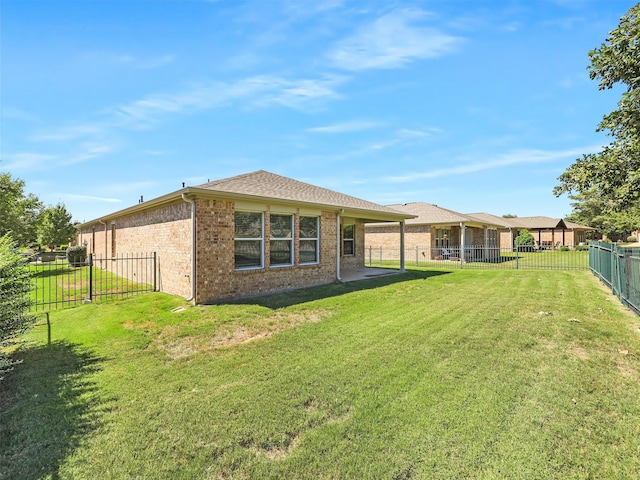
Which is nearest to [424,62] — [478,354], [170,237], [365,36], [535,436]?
[365,36]

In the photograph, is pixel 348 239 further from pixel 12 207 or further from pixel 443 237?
pixel 12 207

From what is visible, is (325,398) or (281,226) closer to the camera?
(325,398)

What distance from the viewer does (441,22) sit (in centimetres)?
870

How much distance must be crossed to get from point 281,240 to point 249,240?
50.9 inches

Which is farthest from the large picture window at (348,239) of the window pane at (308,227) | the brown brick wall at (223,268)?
the brown brick wall at (223,268)

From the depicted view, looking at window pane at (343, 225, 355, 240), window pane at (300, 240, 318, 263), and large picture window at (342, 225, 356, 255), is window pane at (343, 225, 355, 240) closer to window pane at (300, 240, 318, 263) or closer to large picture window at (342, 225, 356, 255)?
large picture window at (342, 225, 356, 255)

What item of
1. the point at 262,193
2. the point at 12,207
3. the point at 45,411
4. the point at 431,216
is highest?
the point at 12,207

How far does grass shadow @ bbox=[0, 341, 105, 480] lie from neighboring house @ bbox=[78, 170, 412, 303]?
3634 mm

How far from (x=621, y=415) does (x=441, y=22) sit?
9.63 meters

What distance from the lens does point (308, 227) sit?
11.6 metres

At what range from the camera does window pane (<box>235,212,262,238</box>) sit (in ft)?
31.0

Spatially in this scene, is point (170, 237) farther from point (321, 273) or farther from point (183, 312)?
point (321, 273)

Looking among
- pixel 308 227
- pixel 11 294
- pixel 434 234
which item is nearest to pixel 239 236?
pixel 308 227

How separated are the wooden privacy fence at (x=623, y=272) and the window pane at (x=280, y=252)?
925 cm
